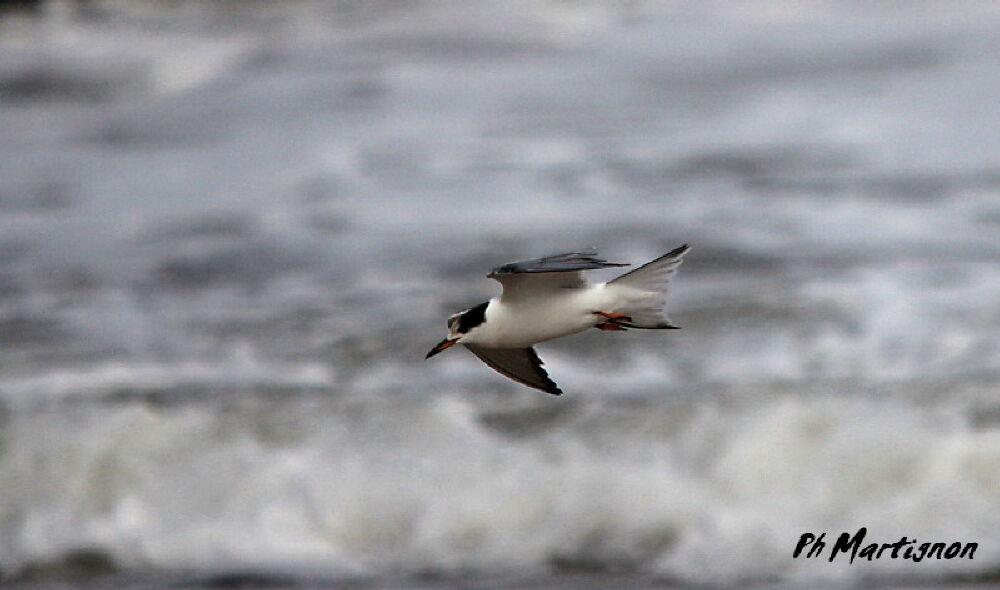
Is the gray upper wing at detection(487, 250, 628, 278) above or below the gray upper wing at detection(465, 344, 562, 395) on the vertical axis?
above

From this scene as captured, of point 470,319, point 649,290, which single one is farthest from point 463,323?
point 649,290

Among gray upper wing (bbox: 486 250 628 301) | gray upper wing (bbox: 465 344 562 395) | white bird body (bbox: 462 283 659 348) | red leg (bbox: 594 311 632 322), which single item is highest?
gray upper wing (bbox: 486 250 628 301)

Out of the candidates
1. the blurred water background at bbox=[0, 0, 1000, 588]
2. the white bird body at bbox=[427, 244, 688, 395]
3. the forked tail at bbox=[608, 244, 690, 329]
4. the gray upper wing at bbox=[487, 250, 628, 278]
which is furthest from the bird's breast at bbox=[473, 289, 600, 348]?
the blurred water background at bbox=[0, 0, 1000, 588]

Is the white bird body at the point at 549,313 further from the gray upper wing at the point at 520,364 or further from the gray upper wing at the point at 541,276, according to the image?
the gray upper wing at the point at 520,364

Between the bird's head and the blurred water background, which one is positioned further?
the blurred water background

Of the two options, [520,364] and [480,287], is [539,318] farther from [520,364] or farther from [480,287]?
[480,287]

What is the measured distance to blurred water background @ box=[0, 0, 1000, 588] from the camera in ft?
31.9

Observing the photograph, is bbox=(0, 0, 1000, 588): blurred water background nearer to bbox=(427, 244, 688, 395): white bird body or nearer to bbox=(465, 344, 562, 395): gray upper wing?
bbox=(465, 344, 562, 395): gray upper wing

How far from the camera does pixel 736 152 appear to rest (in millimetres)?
16344

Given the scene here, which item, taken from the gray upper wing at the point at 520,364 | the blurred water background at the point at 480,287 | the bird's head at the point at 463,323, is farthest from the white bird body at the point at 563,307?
the blurred water background at the point at 480,287

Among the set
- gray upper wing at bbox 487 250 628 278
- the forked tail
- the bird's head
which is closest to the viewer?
gray upper wing at bbox 487 250 628 278

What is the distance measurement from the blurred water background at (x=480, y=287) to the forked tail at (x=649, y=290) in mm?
2298

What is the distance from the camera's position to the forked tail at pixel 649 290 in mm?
6941

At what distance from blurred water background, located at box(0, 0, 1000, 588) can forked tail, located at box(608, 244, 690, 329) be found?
2.30 metres
